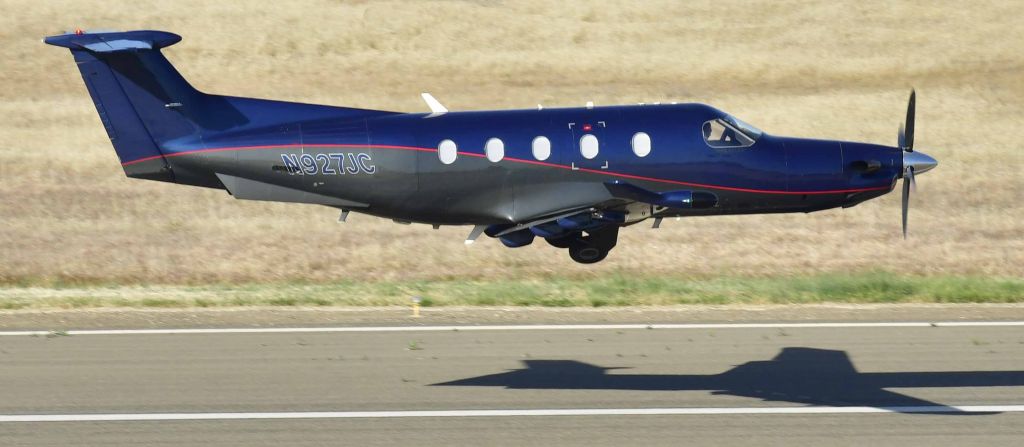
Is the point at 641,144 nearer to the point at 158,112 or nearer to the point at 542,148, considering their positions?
the point at 542,148

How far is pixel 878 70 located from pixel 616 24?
966 centimetres

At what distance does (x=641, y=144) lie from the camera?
20.0 metres

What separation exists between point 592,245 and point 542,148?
1.76 m

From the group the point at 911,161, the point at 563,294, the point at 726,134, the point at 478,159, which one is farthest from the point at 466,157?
the point at 563,294

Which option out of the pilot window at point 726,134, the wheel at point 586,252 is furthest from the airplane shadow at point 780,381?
the pilot window at point 726,134

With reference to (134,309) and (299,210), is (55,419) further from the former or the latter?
(299,210)

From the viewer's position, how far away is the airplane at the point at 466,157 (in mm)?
19938

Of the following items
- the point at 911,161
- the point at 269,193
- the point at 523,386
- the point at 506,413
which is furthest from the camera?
the point at 911,161

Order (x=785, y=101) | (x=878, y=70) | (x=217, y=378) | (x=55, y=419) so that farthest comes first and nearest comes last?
(x=878, y=70) < (x=785, y=101) < (x=217, y=378) < (x=55, y=419)

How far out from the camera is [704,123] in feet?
66.7

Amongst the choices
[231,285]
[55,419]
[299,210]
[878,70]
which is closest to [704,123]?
[55,419]

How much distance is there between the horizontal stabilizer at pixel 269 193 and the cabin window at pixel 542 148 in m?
2.62

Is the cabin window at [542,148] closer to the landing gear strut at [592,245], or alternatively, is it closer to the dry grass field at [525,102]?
the landing gear strut at [592,245]

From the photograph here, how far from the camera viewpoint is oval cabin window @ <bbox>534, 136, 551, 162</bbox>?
1992cm
